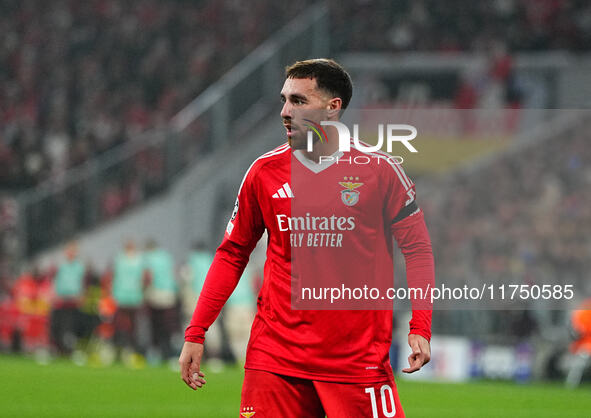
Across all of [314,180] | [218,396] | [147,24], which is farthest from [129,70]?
[314,180]

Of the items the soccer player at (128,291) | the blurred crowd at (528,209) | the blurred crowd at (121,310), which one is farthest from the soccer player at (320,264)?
the soccer player at (128,291)

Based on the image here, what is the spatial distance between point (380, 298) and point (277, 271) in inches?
15.8

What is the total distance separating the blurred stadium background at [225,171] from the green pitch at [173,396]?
0.06 metres

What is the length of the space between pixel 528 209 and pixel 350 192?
12.3 meters

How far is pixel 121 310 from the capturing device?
17375mm

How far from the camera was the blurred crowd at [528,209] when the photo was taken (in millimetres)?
14000

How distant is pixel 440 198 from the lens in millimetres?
13531

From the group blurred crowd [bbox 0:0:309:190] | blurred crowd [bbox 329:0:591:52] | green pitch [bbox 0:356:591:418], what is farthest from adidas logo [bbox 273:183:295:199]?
blurred crowd [bbox 0:0:309:190]

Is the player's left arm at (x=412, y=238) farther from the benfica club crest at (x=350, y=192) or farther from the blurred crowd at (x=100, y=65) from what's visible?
the blurred crowd at (x=100, y=65)

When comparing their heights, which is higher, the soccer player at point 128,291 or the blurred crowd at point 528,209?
the blurred crowd at point 528,209

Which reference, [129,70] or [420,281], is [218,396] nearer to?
[420,281]

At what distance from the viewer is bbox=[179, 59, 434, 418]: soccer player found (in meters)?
4.09

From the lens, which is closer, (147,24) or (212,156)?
(212,156)

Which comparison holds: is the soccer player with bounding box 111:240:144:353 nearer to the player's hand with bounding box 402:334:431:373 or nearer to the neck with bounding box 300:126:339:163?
the neck with bounding box 300:126:339:163
